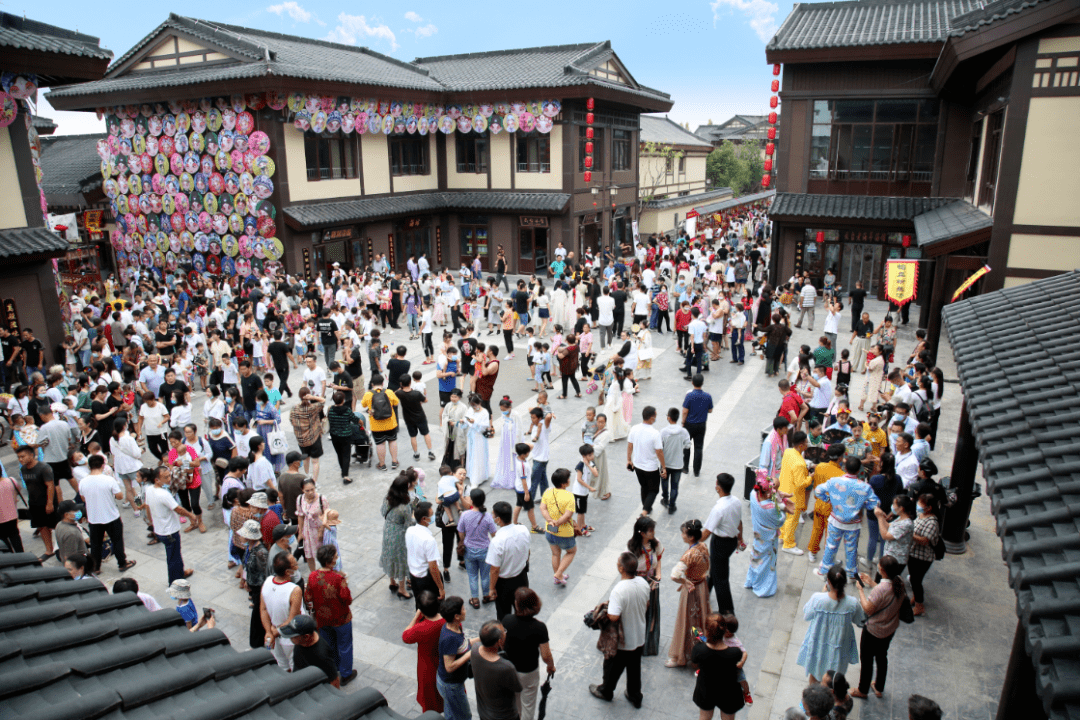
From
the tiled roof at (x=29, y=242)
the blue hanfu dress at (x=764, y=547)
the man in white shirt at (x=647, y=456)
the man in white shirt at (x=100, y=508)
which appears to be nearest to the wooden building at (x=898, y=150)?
the man in white shirt at (x=647, y=456)

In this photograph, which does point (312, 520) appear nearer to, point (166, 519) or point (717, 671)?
point (166, 519)

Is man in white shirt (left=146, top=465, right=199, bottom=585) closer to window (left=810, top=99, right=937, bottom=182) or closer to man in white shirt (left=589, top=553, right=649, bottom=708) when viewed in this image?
man in white shirt (left=589, top=553, right=649, bottom=708)

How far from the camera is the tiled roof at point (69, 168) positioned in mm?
29094

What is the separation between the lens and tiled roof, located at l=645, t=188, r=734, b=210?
41938 millimetres

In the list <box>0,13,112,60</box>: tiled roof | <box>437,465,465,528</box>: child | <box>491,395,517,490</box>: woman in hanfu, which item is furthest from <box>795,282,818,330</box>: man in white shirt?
<box>0,13,112,60</box>: tiled roof

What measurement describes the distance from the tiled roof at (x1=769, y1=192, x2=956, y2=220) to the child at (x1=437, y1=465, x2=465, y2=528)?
20.0 metres

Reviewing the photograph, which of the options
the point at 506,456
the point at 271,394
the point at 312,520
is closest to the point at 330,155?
the point at 271,394

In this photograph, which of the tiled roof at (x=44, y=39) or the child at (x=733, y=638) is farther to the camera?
the tiled roof at (x=44, y=39)

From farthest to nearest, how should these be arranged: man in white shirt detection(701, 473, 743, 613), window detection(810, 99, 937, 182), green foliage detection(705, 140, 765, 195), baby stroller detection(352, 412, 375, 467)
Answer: green foliage detection(705, 140, 765, 195)
window detection(810, 99, 937, 182)
baby stroller detection(352, 412, 375, 467)
man in white shirt detection(701, 473, 743, 613)

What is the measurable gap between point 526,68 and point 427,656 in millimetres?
30007

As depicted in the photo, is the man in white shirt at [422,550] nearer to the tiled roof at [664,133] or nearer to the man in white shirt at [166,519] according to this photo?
the man in white shirt at [166,519]

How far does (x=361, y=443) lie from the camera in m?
11.7

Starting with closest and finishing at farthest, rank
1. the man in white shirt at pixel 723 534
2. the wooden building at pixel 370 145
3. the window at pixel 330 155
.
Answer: the man in white shirt at pixel 723 534 → the wooden building at pixel 370 145 → the window at pixel 330 155

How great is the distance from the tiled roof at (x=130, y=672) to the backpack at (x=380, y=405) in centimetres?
706
